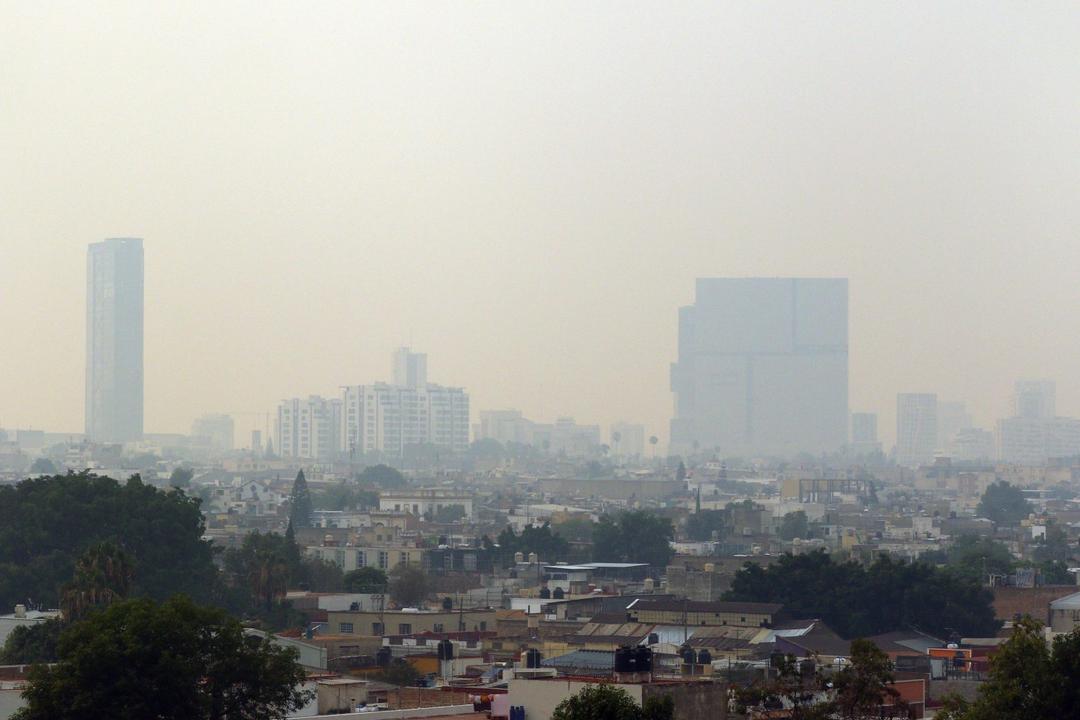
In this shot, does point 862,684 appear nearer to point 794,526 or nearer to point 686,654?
point 686,654

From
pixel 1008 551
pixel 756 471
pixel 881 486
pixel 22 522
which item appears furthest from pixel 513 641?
pixel 756 471

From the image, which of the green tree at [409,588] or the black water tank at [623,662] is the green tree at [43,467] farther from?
the black water tank at [623,662]

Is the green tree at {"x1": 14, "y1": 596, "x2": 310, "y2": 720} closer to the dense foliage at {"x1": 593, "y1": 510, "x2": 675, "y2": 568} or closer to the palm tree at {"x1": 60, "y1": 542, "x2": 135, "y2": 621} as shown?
the palm tree at {"x1": 60, "y1": 542, "x2": 135, "y2": 621}

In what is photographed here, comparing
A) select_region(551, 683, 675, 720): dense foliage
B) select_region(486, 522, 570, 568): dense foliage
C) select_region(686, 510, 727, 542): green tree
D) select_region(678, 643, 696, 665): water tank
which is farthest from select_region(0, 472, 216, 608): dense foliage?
select_region(686, 510, 727, 542): green tree

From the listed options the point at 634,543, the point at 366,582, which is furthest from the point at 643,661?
the point at 634,543

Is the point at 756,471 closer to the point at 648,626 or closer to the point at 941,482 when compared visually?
the point at 941,482

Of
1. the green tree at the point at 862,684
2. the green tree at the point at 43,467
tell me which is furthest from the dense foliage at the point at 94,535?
the green tree at the point at 43,467

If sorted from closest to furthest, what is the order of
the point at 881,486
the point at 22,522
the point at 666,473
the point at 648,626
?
the point at 648,626 → the point at 22,522 → the point at 881,486 → the point at 666,473
